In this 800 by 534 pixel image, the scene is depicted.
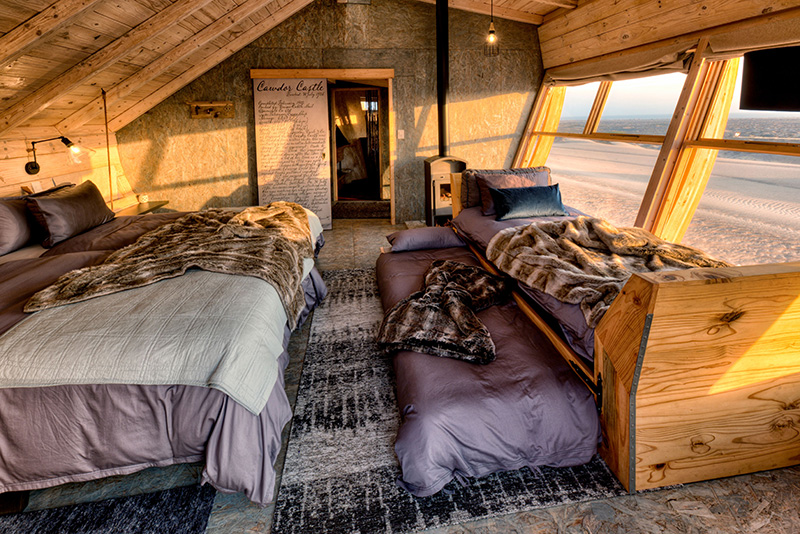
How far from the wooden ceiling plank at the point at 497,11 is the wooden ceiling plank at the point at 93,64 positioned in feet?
11.4

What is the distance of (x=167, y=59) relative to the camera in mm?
4512

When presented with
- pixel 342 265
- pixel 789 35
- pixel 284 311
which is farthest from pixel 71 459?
pixel 789 35

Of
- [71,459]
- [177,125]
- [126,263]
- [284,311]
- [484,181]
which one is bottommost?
[71,459]

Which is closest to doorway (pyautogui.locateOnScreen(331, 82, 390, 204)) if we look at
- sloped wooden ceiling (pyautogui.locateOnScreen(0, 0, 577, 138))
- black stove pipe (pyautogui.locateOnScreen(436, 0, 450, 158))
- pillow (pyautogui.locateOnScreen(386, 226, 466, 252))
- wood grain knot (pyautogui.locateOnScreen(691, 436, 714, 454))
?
black stove pipe (pyautogui.locateOnScreen(436, 0, 450, 158))

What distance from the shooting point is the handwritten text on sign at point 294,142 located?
20.0 ft

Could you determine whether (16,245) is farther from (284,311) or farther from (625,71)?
(625,71)

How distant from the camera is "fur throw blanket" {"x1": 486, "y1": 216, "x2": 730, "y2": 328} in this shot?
2.13 m

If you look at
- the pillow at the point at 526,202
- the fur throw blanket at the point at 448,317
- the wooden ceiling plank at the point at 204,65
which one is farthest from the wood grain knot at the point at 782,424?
the wooden ceiling plank at the point at 204,65

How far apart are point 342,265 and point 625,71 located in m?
3.25

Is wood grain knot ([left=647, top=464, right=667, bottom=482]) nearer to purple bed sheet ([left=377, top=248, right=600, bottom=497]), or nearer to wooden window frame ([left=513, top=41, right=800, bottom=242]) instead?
purple bed sheet ([left=377, top=248, right=600, bottom=497])

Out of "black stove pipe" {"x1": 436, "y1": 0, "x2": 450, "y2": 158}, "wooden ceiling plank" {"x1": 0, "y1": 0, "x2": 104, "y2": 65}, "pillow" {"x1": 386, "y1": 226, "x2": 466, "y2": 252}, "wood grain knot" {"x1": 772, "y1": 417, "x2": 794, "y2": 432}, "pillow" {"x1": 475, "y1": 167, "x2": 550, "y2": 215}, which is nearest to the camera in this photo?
"wood grain knot" {"x1": 772, "y1": 417, "x2": 794, "y2": 432}

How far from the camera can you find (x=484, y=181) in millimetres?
4215

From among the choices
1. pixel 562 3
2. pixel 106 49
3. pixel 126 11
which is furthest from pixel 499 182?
pixel 106 49

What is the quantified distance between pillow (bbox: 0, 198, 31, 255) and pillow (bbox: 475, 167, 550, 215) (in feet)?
11.2
